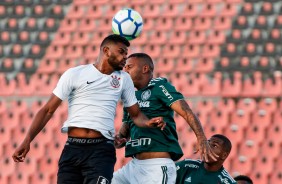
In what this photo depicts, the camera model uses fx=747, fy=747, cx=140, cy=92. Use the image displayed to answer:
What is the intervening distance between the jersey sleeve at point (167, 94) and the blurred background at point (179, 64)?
524 cm

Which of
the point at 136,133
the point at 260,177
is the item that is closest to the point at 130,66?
the point at 136,133

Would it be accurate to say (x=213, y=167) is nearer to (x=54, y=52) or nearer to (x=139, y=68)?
(x=139, y=68)

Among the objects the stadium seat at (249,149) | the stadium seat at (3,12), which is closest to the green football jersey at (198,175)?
the stadium seat at (249,149)

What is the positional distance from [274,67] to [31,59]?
3.82m

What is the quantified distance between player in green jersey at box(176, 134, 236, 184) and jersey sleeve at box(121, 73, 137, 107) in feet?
2.88

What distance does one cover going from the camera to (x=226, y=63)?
11383 millimetres

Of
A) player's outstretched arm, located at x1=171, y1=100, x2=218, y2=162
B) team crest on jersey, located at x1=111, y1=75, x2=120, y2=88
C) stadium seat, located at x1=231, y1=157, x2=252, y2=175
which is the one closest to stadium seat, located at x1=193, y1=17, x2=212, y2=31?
stadium seat, located at x1=231, y1=157, x2=252, y2=175

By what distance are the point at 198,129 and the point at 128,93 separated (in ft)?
1.72

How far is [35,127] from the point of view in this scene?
4.74 metres

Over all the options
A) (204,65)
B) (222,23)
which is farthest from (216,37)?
(204,65)

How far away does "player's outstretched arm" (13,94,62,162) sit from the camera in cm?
471

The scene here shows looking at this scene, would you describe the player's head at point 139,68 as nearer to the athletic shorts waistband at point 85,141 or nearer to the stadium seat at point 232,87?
the athletic shorts waistband at point 85,141

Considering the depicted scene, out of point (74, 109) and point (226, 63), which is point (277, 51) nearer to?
point (226, 63)

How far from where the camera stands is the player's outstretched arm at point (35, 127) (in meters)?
4.71
